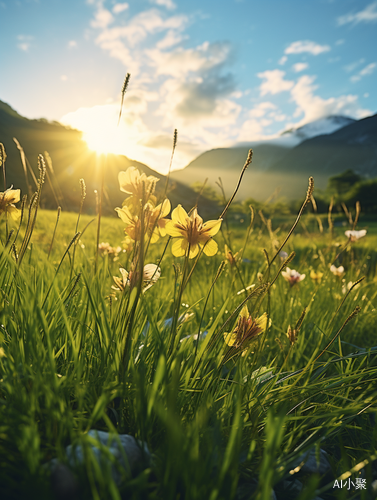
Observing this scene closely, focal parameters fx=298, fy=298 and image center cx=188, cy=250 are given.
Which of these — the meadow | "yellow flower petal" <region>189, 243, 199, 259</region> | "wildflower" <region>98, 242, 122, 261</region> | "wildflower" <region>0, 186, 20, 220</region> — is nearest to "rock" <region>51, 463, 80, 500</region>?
the meadow

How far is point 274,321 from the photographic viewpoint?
6.08 ft

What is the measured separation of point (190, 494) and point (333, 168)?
458 feet

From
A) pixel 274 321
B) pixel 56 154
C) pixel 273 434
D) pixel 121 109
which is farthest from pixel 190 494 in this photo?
pixel 56 154

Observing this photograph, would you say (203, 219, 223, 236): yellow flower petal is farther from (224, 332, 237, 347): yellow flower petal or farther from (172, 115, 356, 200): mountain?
(172, 115, 356, 200): mountain

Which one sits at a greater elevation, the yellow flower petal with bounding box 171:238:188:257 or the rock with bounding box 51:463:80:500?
the yellow flower petal with bounding box 171:238:188:257

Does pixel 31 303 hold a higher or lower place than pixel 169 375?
higher

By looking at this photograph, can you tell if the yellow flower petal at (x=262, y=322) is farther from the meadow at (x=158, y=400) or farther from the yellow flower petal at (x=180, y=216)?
the yellow flower petal at (x=180, y=216)

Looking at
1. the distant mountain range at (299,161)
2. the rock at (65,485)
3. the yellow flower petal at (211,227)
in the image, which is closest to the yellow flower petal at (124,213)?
the yellow flower petal at (211,227)

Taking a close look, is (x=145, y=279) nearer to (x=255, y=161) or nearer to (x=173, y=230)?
(x=173, y=230)

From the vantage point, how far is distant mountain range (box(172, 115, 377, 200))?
116 meters

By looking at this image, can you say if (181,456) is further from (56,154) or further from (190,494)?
(56,154)

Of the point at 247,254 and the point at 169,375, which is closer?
the point at 169,375

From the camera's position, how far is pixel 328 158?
12975 centimetres

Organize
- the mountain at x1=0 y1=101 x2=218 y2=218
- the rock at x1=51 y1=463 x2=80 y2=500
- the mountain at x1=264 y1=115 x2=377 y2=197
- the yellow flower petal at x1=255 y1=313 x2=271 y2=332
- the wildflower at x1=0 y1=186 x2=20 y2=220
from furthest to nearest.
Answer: the mountain at x1=264 y1=115 x2=377 y2=197, the mountain at x1=0 y1=101 x2=218 y2=218, the wildflower at x1=0 y1=186 x2=20 y2=220, the yellow flower petal at x1=255 y1=313 x2=271 y2=332, the rock at x1=51 y1=463 x2=80 y2=500
